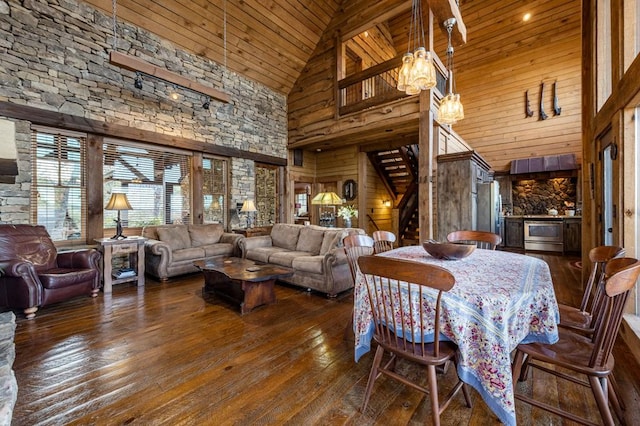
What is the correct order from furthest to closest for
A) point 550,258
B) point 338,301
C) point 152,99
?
point 550,258 < point 152,99 < point 338,301

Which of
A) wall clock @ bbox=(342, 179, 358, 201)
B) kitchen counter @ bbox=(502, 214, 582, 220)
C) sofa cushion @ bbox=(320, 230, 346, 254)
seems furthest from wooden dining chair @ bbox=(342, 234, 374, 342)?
kitchen counter @ bbox=(502, 214, 582, 220)

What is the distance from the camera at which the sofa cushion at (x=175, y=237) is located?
4.89 metres

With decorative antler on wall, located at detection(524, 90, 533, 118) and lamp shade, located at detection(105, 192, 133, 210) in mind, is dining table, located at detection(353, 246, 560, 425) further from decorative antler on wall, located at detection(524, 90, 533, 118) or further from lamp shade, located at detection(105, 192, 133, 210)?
decorative antler on wall, located at detection(524, 90, 533, 118)

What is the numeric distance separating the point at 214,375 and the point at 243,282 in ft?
3.96

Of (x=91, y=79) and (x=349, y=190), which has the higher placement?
(x=91, y=79)

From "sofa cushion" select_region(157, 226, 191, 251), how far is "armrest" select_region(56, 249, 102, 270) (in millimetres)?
1245

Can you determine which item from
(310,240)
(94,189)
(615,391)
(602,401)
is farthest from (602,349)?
(94,189)

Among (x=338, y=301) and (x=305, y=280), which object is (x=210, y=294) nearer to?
(x=305, y=280)

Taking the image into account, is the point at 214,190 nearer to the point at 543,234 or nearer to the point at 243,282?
the point at 243,282

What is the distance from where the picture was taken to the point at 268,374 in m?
1.98

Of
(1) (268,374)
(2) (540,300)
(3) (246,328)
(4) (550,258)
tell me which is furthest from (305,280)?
(4) (550,258)

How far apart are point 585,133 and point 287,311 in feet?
16.1

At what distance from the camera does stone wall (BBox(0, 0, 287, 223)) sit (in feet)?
12.8

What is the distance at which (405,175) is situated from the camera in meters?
8.42
